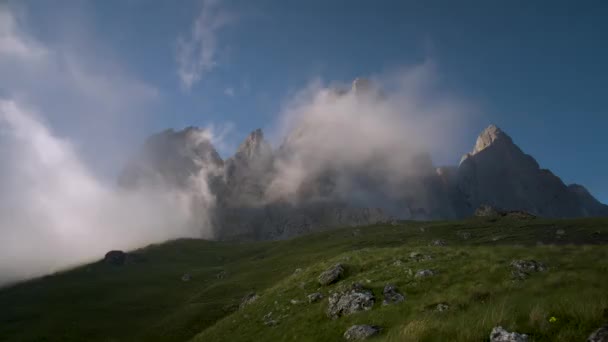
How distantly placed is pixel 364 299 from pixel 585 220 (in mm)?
92852

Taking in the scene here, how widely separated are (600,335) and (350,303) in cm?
1813

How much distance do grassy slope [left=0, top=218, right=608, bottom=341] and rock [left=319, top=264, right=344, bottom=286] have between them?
3.39ft

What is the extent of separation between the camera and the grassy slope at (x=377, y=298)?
47.7 feet

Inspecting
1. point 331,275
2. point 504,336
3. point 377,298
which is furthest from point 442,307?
point 331,275

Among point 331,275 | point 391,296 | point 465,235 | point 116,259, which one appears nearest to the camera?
point 391,296

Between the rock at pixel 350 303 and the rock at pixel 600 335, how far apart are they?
1630 centimetres

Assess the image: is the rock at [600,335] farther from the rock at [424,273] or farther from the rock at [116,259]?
the rock at [116,259]

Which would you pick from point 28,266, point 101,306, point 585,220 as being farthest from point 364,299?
point 28,266

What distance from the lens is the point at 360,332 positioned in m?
21.3

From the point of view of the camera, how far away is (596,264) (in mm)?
26609

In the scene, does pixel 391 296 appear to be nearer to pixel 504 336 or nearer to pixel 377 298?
pixel 377 298

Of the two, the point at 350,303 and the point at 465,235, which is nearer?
the point at 350,303

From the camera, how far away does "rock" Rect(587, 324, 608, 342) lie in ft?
35.3

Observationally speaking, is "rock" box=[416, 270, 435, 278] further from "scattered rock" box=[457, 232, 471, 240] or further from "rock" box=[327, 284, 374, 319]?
"scattered rock" box=[457, 232, 471, 240]
